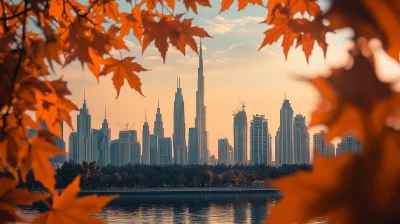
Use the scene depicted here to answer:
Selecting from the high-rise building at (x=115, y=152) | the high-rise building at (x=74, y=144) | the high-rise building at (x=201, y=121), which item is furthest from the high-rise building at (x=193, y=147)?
the high-rise building at (x=74, y=144)

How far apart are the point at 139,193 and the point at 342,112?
49.9m

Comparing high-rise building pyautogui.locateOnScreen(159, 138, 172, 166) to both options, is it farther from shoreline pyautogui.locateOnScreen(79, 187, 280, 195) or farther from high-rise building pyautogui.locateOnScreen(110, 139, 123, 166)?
shoreline pyautogui.locateOnScreen(79, 187, 280, 195)

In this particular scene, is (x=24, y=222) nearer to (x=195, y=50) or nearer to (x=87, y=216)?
(x=87, y=216)

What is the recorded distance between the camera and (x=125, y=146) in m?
79.8

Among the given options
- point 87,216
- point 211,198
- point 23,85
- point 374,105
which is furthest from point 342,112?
point 211,198

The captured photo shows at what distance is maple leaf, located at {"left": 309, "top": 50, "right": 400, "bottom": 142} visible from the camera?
0.35 meters

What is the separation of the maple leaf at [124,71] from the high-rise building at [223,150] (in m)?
80.4

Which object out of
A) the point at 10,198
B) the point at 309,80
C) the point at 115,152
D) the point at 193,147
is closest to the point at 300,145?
the point at 193,147

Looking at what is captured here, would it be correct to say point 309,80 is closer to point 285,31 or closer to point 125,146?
point 285,31

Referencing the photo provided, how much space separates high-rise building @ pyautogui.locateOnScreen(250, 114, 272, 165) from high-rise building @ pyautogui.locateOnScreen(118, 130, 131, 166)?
1978 centimetres

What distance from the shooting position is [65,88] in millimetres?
1093

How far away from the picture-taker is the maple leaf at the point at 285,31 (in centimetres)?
146

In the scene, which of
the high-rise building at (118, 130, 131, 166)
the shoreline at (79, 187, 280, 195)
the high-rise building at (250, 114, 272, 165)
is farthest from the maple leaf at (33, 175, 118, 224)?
the high-rise building at (118, 130, 131, 166)

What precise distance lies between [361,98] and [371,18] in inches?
2.4
